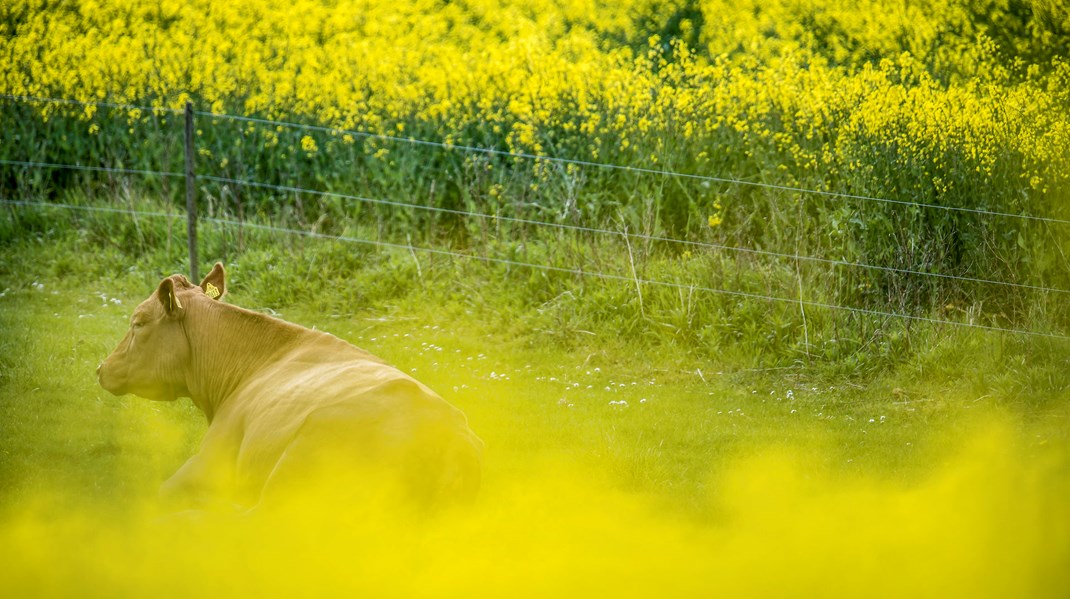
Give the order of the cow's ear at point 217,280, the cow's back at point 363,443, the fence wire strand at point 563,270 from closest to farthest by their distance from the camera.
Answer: the cow's back at point 363,443
the cow's ear at point 217,280
the fence wire strand at point 563,270

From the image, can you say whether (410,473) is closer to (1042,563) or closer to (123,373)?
(123,373)

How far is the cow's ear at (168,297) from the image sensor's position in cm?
554

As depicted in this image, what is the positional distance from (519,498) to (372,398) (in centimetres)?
114

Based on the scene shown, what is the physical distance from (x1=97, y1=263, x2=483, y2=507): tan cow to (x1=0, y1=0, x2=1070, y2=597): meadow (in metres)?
0.16

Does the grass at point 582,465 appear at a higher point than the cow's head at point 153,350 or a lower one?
lower

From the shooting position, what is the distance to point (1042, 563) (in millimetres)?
4926

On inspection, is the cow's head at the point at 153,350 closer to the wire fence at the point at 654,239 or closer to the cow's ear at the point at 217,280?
the cow's ear at the point at 217,280

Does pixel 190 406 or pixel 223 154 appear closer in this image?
pixel 190 406

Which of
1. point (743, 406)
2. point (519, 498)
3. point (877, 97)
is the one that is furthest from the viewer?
point (877, 97)

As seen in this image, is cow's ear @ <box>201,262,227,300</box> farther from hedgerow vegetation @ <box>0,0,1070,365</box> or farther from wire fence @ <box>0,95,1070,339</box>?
hedgerow vegetation @ <box>0,0,1070,365</box>

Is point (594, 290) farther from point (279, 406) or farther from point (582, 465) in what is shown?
point (279, 406)

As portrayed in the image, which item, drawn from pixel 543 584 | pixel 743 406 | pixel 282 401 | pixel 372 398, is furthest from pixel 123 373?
pixel 743 406

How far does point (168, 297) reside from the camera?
18.5ft

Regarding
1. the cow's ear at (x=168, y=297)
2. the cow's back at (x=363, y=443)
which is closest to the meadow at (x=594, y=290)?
the cow's back at (x=363, y=443)
